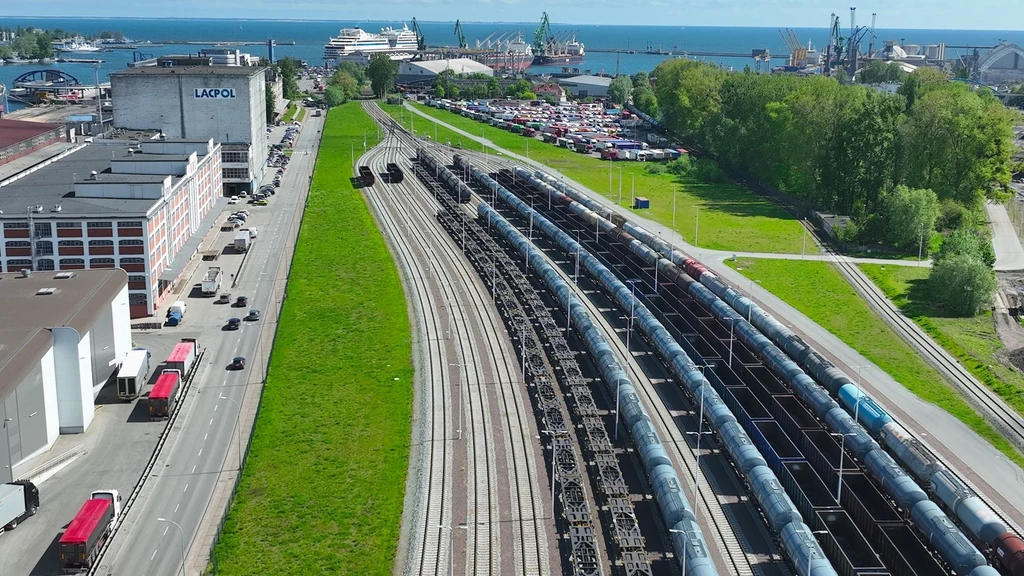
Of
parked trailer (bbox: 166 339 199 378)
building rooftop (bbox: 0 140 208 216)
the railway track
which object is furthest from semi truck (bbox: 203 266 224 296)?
the railway track

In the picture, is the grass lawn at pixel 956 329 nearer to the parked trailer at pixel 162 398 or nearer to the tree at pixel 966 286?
the tree at pixel 966 286

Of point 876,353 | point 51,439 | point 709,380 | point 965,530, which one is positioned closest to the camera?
point 965,530

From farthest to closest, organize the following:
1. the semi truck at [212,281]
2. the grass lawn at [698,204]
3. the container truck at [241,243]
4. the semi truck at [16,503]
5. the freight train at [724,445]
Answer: the grass lawn at [698,204]
the container truck at [241,243]
the semi truck at [212,281]
the semi truck at [16,503]
the freight train at [724,445]

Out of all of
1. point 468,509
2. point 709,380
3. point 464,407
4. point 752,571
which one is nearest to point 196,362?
point 464,407

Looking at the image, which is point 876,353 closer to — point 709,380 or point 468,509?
point 709,380

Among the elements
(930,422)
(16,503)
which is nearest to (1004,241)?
(930,422)

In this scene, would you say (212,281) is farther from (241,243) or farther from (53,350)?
(53,350)

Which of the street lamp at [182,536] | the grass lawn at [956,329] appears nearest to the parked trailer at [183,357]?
the street lamp at [182,536]

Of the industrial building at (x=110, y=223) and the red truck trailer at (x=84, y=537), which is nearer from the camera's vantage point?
the red truck trailer at (x=84, y=537)
